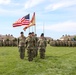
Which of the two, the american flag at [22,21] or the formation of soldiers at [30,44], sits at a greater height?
the american flag at [22,21]

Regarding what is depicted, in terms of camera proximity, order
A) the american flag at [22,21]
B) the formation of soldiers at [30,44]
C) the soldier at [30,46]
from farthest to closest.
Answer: the american flag at [22,21], the formation of soldiers at [30,44], the soldier at [30,46]

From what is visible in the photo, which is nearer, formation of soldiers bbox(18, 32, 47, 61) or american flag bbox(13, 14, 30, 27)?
formation of soldiers bbox(18, 32, 47, 61)

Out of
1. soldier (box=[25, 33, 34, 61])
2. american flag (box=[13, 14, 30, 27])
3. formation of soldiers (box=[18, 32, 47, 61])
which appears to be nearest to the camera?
soldier (box=[25, 33, 34, 61])

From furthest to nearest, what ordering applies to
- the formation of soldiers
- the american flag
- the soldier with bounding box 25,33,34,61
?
the american flag → the formation of soldiers → the soldier with bounding box 25,33,34,61

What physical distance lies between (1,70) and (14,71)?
2.58 feet

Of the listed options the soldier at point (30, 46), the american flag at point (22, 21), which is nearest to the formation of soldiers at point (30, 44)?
the soldier at point (30, 46)

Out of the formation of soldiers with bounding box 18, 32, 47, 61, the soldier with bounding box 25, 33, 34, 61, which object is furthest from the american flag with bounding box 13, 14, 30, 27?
the soldier with bounding box 25, 33, 34, 61


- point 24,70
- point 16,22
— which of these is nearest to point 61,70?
point 24,70

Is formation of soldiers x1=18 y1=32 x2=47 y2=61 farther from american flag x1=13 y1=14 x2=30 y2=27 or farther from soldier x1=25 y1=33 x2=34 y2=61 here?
american flag x1=13 y1=14 x2=30 y2=27

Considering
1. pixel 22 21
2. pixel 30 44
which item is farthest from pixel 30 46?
pixel 22 21

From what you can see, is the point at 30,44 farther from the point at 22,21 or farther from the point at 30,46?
the point at 22,21

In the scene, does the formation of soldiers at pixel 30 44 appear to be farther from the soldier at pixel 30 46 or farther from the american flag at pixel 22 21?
the american flag at pixel 22 21

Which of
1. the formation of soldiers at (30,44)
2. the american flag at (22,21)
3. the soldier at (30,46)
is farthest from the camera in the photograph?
the american flag at (22,21)

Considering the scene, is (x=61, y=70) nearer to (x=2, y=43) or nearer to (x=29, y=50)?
(x=29, y=50)
